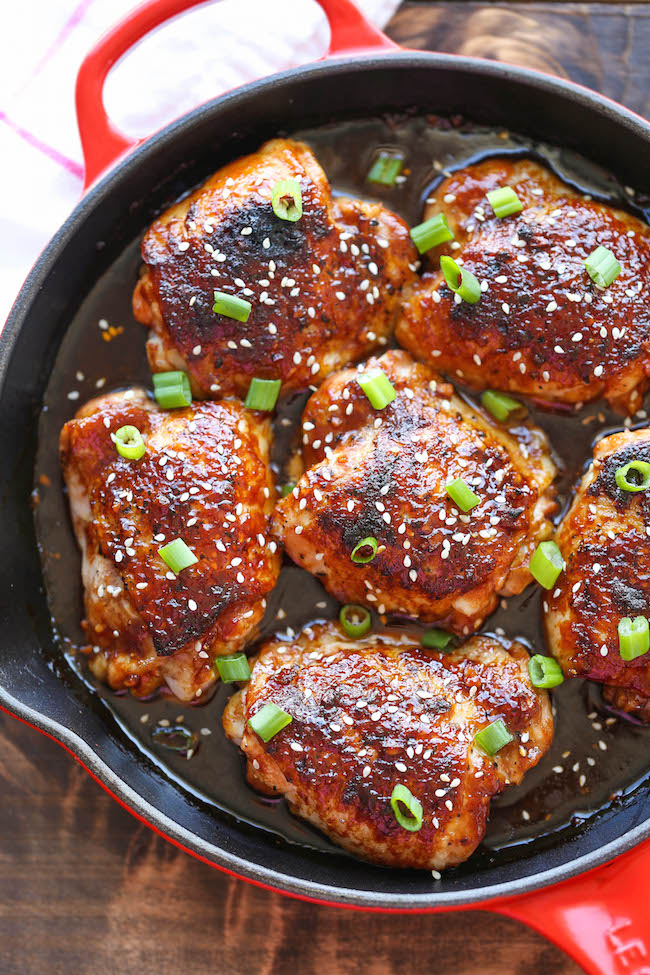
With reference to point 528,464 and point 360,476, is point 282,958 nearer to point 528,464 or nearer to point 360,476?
point 360,476

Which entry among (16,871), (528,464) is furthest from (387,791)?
(16,871)

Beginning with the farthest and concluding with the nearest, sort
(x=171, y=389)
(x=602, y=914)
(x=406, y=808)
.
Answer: (x=171, y=389)
(x=406, y=808)
(x=602, y=914)

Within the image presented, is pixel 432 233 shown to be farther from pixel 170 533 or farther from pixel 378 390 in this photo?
pixel 170 533

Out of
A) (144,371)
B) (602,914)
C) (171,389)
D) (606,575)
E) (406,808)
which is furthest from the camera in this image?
(144,371)

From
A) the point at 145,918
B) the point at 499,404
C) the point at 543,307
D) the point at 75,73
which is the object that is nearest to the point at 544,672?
the point at 499,404

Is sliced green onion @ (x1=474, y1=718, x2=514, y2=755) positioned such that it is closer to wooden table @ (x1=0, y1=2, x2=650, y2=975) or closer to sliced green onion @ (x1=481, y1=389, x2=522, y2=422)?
wooden table @ (x1=0, y1=2, x2=650, y2=975)

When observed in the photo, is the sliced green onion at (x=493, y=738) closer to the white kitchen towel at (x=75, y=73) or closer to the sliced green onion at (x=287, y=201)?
the sliced green onion at (x=287, y=201)

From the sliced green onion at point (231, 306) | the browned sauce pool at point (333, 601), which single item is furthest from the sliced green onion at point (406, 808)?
the sliced green onion at point (231, 306)
